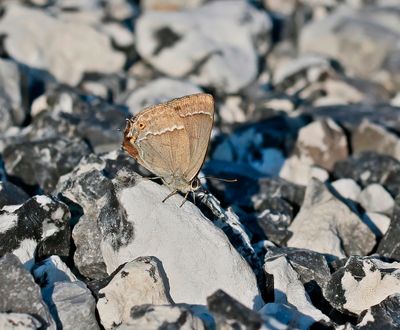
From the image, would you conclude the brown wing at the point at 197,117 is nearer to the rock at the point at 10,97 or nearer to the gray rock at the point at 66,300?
the gray rock at the point at 66,300

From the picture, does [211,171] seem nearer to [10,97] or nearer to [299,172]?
[299,172]

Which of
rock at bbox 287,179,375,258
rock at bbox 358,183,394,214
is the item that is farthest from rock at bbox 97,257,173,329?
rock at bbox 358,183,394,214

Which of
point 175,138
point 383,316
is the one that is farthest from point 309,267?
point 175,138

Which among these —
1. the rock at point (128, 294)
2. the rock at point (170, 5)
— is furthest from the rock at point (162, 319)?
the rock at point (170, 5)

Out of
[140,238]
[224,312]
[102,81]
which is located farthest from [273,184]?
[102,81]

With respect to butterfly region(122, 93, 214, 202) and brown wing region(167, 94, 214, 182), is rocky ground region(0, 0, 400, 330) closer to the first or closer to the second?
butterfly region(122, 93, 214, 202)

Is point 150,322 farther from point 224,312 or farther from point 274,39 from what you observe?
point 274,39
